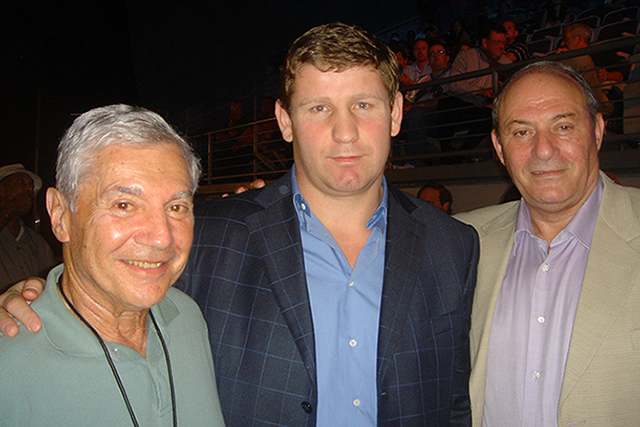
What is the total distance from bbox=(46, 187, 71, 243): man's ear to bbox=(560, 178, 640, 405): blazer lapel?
5.04 feet

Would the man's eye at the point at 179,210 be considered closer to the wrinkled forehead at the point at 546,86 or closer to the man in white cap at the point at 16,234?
the wrinkled forehead at the point at 546,86

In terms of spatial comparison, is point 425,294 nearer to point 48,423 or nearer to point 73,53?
point 48,423

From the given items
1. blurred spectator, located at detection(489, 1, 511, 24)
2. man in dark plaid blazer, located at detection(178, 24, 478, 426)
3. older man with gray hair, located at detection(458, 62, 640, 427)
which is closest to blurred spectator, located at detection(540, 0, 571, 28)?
blurred spectator, located at detection(489, 1, 511, 24)

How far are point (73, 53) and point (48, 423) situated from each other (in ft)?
21.7

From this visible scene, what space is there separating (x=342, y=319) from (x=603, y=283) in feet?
2.95

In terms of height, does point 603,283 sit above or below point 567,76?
below

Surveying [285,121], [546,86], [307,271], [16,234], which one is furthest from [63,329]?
[16,234]

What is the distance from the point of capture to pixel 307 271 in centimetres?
140

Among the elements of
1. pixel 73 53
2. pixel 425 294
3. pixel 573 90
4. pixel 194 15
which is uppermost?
pixel 194 15

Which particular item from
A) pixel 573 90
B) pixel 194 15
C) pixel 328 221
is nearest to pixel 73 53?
pixel 194 15

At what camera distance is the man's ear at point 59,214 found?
980mm

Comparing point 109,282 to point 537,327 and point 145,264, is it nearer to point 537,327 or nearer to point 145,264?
point 145,264

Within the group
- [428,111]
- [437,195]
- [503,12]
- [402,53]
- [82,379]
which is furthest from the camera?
[503,12]

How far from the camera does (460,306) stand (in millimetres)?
1508
